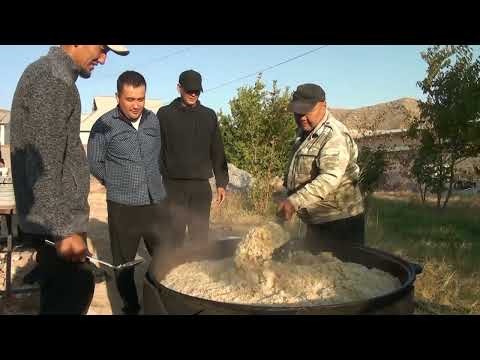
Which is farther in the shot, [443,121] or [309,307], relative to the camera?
[443,121]

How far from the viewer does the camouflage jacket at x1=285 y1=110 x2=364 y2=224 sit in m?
2.92

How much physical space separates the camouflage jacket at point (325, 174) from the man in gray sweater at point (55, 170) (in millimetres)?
1473

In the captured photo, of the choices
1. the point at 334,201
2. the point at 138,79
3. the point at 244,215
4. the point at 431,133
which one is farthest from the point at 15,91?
the point at 431,133

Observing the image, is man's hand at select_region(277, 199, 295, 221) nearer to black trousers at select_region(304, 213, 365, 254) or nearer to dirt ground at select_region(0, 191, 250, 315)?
black trousers at select_region(304, 213, 365, 254)

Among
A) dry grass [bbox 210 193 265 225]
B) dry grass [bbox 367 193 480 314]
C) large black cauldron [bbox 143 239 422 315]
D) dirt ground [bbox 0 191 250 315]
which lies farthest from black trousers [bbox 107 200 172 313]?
dry grass [bbox 210 193 265 225]

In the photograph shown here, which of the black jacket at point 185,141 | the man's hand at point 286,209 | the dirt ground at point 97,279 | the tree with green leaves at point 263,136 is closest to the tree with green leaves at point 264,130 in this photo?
the tree with green leaves at point 263,136

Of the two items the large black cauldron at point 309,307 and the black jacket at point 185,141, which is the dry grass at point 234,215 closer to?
the black jacket at point 185,141

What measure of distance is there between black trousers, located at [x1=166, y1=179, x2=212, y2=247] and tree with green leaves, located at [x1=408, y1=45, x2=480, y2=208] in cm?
547

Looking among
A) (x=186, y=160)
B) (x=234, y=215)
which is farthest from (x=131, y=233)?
(x=234, y=215)

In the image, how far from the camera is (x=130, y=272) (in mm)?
3652

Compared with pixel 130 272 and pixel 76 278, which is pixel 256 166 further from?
pixel 76 278

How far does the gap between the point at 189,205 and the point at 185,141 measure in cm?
64

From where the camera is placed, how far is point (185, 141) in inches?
161

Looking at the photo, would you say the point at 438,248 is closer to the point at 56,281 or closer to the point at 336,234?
the point at 336,234
